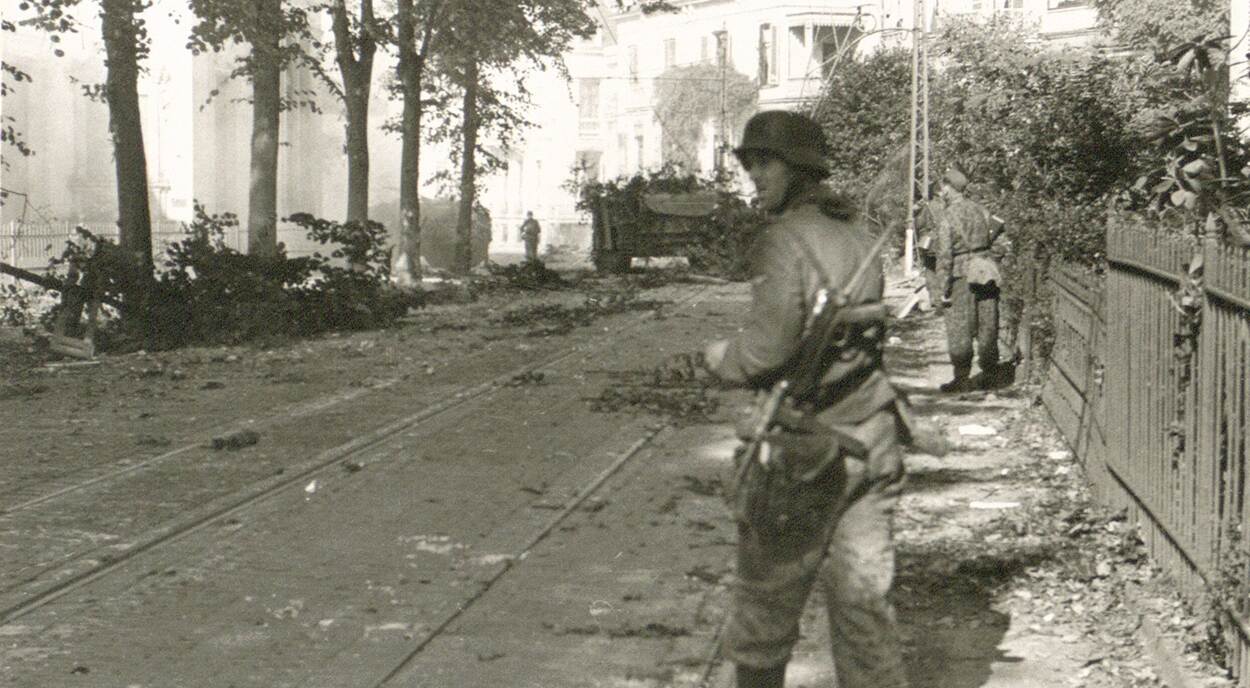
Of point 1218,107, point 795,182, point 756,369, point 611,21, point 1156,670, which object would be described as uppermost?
point 611,21

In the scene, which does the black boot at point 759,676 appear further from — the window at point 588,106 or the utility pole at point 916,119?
the window at point 588,106

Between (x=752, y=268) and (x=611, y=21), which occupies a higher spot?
(x=611, y=21)

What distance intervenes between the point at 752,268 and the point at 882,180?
29619 mm

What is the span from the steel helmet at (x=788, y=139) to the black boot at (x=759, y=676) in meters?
1.46

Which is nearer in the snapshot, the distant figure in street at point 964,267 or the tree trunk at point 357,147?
the distant figure in street at point 964,267

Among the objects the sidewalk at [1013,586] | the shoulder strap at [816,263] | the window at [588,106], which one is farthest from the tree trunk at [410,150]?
the window at [588,106]

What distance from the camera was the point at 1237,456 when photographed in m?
6.02

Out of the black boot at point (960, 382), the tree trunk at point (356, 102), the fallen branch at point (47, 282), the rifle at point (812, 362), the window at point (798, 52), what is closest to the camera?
the rifle at point (812, 362)

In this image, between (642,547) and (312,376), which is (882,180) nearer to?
(312,376)

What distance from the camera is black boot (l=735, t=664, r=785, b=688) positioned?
16.6 feet

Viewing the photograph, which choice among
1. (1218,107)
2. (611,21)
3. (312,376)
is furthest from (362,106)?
(611,21)

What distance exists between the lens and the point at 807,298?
486cm

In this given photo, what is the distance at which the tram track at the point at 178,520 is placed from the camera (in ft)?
24.9

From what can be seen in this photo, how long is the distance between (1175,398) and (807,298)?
2.98 meters
